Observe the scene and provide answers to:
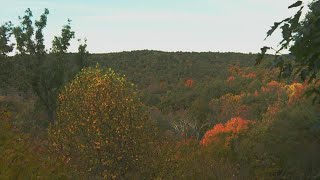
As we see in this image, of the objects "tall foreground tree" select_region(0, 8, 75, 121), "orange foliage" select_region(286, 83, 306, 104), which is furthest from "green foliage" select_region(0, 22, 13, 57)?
"orange foliage" select_region(286, 83, 306, 104)

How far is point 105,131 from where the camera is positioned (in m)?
13.4

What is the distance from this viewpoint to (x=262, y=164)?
1911 cm

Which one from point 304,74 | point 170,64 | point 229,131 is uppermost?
point 304,74

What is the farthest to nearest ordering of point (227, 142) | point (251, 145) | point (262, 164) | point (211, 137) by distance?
point (211, 137) < point (227, 142) < point (251, 145) < point (262, 164)

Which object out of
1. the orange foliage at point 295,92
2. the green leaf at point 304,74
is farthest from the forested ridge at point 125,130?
the orange foliage at point 295,92

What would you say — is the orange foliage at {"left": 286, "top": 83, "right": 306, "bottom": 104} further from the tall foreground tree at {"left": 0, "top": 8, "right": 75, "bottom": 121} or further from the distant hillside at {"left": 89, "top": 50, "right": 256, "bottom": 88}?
the distant hillside at {"left": 89, "top": 50, "right": 256, "bottom": 88}

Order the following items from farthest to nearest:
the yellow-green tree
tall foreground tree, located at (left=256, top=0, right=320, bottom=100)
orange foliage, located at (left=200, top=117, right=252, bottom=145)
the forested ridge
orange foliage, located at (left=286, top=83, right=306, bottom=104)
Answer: orange foliage, located at (left=286, top=83, right=306, bottom=104) → orange foliage, located at (left=200, top=117, right=252, bottom=145) → the yellow-green tree → the forested ridge → tall foreground tree, located at (left=256, top=0, right=320, bottom=100)

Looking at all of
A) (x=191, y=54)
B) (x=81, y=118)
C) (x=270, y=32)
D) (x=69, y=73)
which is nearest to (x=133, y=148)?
(x=81, y=118)

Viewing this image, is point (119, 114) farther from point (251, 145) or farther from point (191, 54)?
point (191, 54)

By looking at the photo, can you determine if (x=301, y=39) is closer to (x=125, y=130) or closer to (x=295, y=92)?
(x=125, y=130)

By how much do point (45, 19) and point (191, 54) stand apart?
69836 millimetres

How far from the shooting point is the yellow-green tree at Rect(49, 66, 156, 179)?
13.4 meters

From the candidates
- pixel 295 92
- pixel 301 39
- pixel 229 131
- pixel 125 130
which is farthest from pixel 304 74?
pixel 295 92

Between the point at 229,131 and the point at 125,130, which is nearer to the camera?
the point at 125,130
